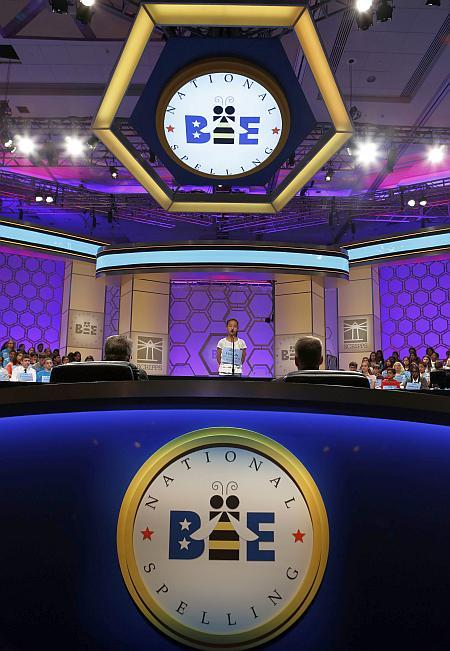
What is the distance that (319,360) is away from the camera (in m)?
2.58

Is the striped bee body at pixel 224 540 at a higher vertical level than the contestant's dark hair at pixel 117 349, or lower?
lower

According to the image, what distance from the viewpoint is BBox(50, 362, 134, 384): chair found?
1.77 metres

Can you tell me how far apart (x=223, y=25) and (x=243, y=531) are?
2.97 meters

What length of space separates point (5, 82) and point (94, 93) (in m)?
1.33

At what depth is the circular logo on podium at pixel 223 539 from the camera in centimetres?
141

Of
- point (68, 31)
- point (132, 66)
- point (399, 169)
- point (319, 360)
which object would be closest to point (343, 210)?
point (399, 169)

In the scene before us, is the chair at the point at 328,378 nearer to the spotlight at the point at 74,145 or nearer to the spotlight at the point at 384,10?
the spotlight at the point at 384,10

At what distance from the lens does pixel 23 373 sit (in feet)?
15.4

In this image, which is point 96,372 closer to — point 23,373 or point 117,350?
point 117,350

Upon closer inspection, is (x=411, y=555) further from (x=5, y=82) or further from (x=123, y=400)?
(x=5, y=82)

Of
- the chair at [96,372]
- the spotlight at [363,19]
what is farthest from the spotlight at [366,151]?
the chair at [96,372]

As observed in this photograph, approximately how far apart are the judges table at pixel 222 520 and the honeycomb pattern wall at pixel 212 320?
34.5ft

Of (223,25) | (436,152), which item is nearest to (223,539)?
(223,25)

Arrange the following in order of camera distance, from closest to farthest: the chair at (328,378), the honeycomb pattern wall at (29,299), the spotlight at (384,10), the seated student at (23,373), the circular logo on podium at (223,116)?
the chair at (328,378) < the circular logo on podium at (223,116) < the seated student at (23,373) < the spotlight at (384,10) < the honeycomb pattern wall at (29,299)
